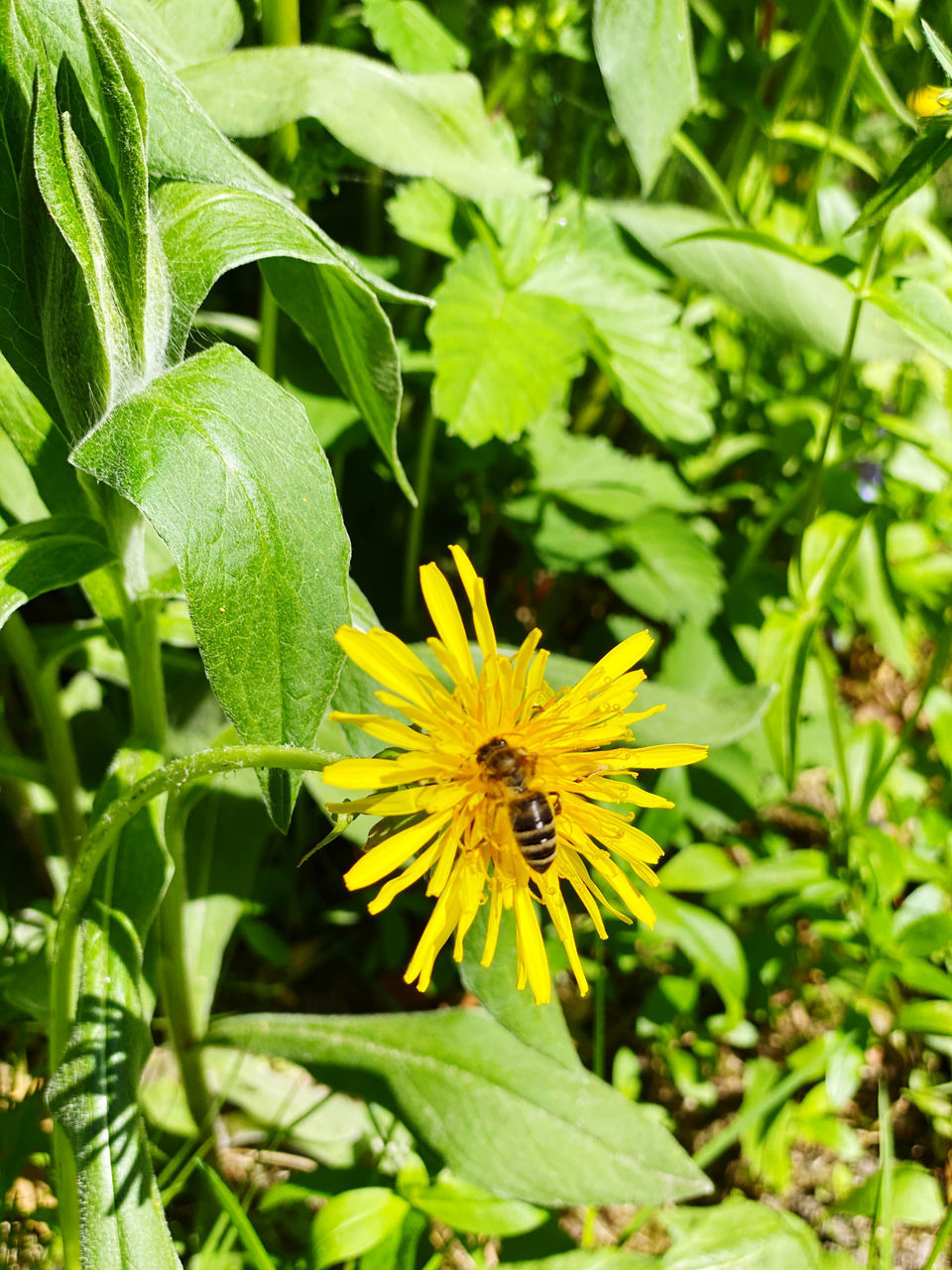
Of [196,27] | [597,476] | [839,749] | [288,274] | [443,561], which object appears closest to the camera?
[288,274]

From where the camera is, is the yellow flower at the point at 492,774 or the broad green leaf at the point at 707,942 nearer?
the yellow flower at the point at 492,774

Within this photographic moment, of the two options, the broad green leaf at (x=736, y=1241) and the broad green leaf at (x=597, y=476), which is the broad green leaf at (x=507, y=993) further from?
the broad green leaf at (x=597, y=476)

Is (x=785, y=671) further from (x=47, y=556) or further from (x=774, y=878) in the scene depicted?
(x=47, y=556)

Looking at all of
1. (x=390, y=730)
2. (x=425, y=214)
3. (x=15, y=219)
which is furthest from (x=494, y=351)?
(x=390, y=730)

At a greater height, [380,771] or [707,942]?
[380,771]

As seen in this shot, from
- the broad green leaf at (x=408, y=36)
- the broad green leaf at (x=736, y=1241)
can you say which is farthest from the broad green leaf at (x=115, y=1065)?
the broad green leaf at (x=408, y=36)

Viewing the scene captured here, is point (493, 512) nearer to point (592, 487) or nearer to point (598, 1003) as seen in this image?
point (592, 487)

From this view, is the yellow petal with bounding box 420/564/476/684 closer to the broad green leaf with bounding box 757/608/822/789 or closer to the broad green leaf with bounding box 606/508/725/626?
the broad green leaf with bounding box 757/608/822/789
